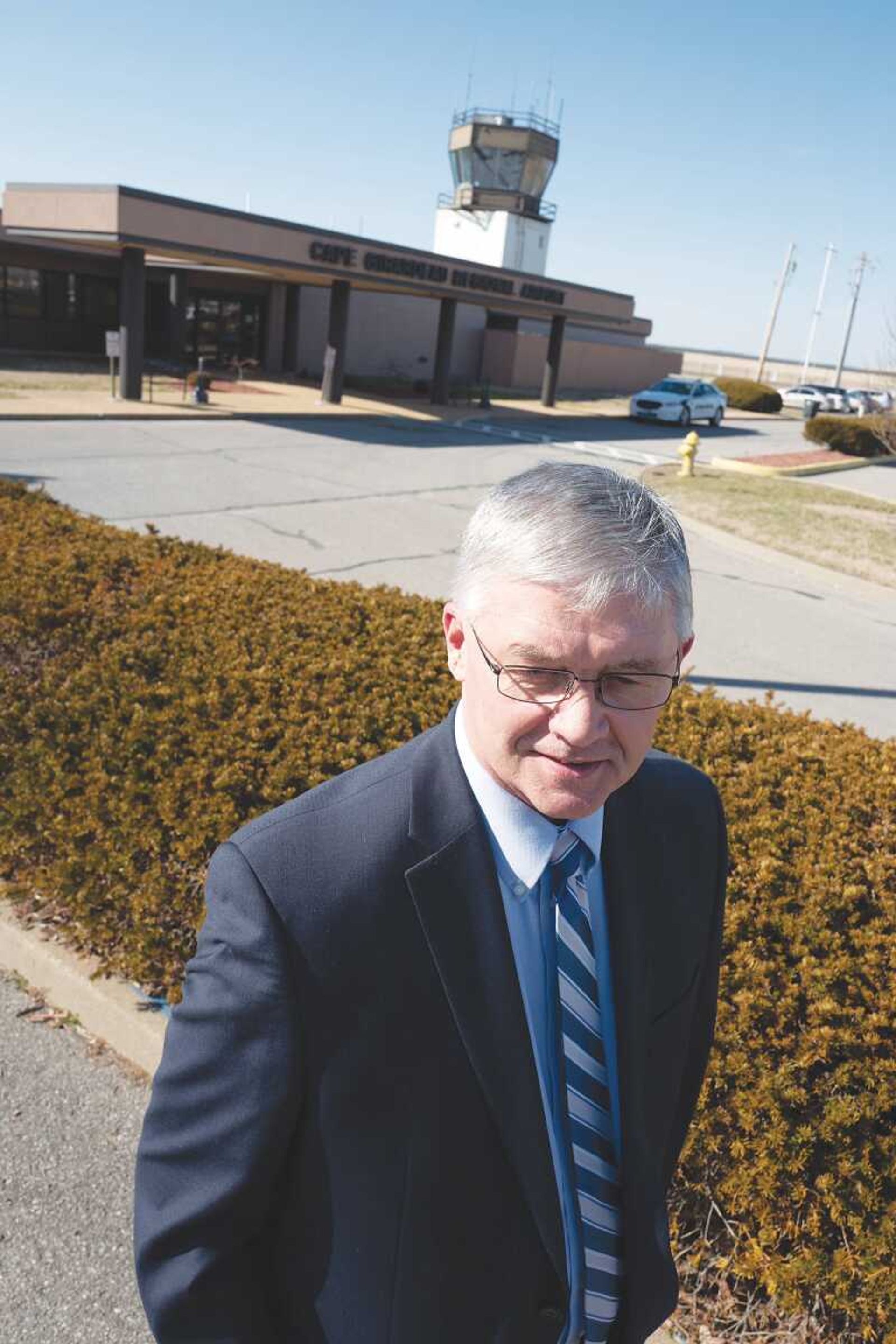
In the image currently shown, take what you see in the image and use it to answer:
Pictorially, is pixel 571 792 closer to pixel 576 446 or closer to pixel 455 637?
pixel 455 637

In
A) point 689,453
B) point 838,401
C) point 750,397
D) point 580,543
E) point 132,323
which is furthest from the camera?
point 838,401

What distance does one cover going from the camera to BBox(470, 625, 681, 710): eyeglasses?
1.57 meters

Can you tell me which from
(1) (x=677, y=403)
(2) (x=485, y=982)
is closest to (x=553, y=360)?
(1) (x=677, y=403)

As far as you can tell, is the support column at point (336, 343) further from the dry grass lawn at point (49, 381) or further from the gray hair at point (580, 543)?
the gray hair at point (580, 543)

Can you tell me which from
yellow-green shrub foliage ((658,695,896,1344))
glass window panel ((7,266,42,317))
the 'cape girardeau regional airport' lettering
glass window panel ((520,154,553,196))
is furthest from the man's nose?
glass window panel ((520,154,553,196))

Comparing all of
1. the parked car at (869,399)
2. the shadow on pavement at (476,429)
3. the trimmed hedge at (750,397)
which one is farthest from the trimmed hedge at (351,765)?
the parked car at (869,399)

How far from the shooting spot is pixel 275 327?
118 ft

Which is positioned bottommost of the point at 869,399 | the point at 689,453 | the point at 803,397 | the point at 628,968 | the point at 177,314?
the point at 689,453

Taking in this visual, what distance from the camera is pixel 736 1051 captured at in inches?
110

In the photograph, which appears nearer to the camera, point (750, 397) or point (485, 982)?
point (485, 982)

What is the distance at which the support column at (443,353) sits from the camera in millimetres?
→ 31609

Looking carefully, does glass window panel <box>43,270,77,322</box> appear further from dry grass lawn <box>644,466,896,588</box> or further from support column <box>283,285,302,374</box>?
dry grass lawn <box>644,466,896,588</box>

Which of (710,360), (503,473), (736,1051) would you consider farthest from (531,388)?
(710,360)

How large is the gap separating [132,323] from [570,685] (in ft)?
79.2
